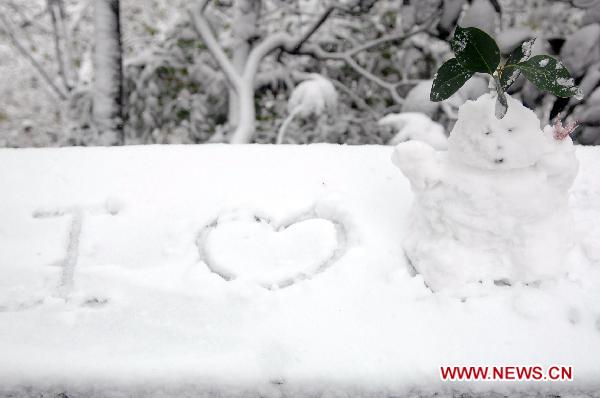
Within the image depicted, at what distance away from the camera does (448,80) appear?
2.93 ft

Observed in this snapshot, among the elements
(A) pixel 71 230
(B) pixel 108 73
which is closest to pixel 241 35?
(B) pixel 108 73

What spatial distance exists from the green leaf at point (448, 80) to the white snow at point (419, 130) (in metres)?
0.76

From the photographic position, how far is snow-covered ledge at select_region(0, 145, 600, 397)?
0.83 m

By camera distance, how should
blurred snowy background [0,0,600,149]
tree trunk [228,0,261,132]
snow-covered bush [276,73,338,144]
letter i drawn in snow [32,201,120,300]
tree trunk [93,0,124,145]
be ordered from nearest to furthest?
letter i drawn in snow [32,201,120,300]
blurred snowy background [0,0,600,149]
tree trunk [93,0,124,145]
snow-covered bush [276,73,338,144]
tree trunk [228,0,261,132]

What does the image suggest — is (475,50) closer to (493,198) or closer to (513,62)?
(513,62)

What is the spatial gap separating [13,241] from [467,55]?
98 cm

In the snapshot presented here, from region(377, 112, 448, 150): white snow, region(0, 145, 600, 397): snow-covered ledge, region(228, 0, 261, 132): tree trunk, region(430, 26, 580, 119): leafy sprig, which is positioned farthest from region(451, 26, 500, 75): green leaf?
region(228, 0, 261, 132): tree trunk

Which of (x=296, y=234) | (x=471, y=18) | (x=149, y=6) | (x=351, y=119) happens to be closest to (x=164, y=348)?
(x=296, y=234)

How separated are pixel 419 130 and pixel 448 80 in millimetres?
858

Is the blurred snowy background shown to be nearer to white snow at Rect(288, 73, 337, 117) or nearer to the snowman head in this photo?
white snow at Rect(288, 73, 337, 117)

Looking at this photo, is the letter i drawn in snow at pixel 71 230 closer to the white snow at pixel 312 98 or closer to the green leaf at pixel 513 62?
the green leaf at pixel 513 62

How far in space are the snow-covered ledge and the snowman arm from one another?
0.15 metres

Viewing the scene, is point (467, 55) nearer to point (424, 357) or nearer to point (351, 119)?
point (424, 357)

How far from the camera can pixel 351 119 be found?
2.44 meters
